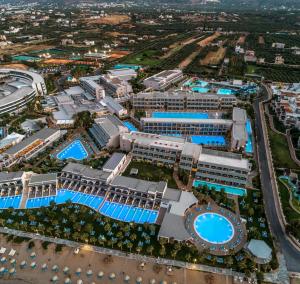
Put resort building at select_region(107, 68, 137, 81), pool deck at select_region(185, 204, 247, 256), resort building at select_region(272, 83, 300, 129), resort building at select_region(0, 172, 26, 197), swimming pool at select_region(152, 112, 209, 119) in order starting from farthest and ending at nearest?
resort building at select_region(107, 68, 137, 81) < swimming pool at select_region(152, 112, 209, 119) < resort building at select_region(272, 83, 300, 129) < resort building at select_region(0, 172, 26, 197) < pool deck at select_region(185, 204, 247, 256)

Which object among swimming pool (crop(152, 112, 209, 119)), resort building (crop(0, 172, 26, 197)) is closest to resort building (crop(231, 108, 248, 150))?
swimming pool (crop(152, 112, 209, 119))

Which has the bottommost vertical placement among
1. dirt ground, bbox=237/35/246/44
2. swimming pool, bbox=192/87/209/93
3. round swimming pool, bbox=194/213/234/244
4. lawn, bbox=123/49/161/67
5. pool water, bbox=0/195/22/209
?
lawn, bbox=123/49/161/67

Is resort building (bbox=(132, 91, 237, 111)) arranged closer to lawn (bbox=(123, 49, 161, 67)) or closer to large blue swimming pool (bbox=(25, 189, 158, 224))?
large blue swimming pool (bbox=(25, 189, 158, 224))

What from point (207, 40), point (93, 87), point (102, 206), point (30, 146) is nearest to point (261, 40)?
point (207, 40)

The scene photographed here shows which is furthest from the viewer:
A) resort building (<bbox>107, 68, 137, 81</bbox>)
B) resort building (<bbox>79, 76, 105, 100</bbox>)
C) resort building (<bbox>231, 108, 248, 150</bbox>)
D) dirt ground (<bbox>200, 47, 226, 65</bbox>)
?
dirt ground (<bbox>200, 47, 226, 65</bbox>)

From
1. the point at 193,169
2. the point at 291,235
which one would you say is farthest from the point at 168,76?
the point at 291,235

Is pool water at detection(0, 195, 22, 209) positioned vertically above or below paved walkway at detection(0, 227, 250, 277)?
below

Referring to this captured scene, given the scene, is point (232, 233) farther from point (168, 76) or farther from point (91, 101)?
point (168, 76)

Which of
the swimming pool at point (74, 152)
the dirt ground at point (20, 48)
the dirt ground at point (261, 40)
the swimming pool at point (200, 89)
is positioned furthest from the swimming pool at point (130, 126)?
the dirt ground at point (261, 40)

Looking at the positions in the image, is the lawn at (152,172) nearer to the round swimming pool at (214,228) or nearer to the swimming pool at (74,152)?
the round swimming pool at (214,228)
